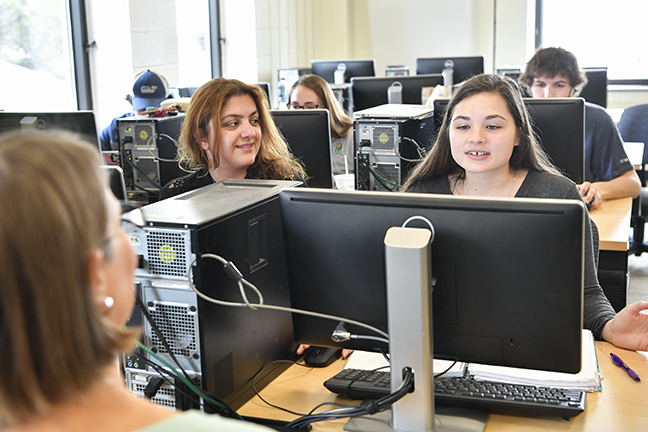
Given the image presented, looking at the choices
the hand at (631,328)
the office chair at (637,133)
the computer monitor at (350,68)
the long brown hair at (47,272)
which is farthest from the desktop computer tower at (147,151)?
the computer monitor at (350,68)

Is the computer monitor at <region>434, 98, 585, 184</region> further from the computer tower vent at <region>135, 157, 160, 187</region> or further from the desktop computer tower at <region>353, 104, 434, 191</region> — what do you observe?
the computer tower vent at <region>135, 157, 160, 187</region>

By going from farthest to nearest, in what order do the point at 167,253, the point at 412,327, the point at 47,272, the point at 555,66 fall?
the point at 555,66, the point at 167,253, the point at 412,327, the point at 47,272

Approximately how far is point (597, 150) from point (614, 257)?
740 mm

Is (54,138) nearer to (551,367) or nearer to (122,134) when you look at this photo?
(551,367)

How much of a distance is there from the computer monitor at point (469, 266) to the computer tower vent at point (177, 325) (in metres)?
0.21

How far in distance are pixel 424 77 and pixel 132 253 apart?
361 cm

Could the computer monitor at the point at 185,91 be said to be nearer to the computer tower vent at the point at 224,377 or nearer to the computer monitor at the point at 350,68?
the computer monitor at the point at 350,68

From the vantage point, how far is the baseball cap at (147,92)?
12.3 ft

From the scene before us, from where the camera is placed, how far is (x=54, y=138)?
0.62m

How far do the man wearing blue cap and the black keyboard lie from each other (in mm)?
2835

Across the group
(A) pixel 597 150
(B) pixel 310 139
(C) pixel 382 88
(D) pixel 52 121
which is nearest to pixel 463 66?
(C) pixel 382 88

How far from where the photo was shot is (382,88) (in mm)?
4035

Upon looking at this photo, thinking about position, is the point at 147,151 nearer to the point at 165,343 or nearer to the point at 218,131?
the point at 218,131

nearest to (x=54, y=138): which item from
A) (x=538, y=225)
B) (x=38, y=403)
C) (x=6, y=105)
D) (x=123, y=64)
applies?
(x=38, y=403)
